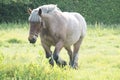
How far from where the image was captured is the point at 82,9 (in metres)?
26.9

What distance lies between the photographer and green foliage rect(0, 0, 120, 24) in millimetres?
26219

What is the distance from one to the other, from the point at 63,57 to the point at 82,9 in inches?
553

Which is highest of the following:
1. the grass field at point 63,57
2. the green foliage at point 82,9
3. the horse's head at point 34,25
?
the horse's head at point 34,25

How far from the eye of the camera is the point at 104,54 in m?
14.0

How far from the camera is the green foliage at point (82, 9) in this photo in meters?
26.2

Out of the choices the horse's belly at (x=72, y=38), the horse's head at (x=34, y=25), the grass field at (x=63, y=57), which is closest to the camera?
the grass field at (x=63, y=57)

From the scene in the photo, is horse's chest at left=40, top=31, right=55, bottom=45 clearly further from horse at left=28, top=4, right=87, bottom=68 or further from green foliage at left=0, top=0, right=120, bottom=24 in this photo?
green foliage at left=0, top=0, right=120, bottom=24

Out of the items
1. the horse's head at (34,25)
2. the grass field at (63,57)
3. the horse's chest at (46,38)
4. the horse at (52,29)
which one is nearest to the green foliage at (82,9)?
the grass field at (63,57)

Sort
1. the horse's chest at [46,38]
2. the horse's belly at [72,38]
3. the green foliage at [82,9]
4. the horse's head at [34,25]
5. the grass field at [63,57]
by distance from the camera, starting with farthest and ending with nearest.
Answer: the green foliage at [82,9], the horse's belly at [72,38], the horse's chest at [46,38], the horse's head at [34,25], the grass field at [63,57]

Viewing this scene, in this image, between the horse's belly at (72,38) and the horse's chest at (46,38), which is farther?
the horse's belly at (72,38)

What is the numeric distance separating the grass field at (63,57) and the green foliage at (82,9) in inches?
198

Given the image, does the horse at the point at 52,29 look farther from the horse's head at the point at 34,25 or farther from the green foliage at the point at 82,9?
the green foliage at the point at 82,9

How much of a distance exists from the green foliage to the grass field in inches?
198

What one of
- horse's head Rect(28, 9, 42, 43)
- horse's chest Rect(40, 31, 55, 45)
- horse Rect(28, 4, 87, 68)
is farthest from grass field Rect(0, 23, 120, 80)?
horse's chest Rect(40, 31, 55, 45)
